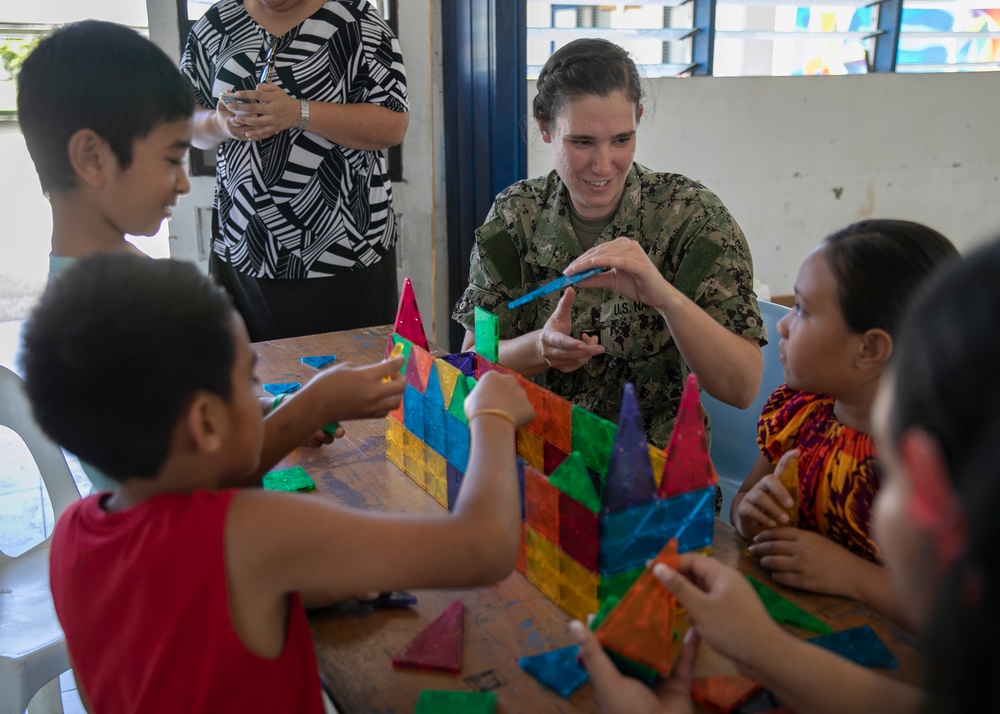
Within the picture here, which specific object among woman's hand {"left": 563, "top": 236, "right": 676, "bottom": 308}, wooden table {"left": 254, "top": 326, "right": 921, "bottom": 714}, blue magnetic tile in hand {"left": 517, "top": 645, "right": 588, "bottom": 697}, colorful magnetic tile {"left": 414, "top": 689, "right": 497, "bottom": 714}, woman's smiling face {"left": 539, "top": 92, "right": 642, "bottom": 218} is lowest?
wooden table {"left": 254, "top": 326, "right": 921, "bottom": 714}

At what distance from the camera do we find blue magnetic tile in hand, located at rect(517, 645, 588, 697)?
2.94ft

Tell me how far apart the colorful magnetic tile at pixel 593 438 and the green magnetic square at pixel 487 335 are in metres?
0.28

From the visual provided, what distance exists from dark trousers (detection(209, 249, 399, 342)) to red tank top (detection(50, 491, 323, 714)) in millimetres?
1502

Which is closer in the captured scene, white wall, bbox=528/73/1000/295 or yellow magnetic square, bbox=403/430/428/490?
yellow magnetic square, bbox=403/430/428/490

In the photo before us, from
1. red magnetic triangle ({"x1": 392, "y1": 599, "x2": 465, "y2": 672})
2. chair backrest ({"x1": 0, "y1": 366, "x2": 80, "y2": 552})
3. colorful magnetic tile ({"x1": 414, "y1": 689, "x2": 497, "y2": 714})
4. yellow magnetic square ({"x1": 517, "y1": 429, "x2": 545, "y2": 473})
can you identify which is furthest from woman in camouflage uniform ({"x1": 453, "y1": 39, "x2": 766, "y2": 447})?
chair backrest ({"x1": 0, "y1": 366, "x2": 80, "y2": 552})

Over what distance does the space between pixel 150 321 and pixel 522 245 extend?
1149 millimetres

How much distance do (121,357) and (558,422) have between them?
597 millimetres

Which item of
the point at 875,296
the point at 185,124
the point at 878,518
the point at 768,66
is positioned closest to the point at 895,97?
the point at 768,66

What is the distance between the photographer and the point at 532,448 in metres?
1.27

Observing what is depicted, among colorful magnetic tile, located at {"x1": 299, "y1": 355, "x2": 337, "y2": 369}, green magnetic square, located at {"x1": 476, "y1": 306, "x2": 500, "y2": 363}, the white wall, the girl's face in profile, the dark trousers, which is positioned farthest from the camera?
the white wall

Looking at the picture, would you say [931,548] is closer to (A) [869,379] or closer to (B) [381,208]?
(A) [869,379]

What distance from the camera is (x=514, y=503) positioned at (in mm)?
927

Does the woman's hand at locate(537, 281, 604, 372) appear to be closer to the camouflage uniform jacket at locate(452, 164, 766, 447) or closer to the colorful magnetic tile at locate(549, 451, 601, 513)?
the camouflage uniform jacket at locate(452, 164, 766, 447)

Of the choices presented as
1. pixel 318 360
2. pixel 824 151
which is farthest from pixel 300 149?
pixel 824 151
